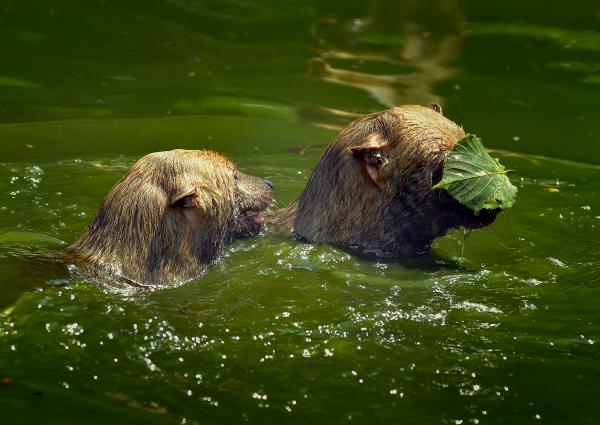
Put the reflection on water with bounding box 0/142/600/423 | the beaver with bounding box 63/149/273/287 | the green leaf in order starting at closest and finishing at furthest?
the reflection on water with bounding box 0/142/600/423, the beaver with bounding box 63/149/273/287, the green leaf

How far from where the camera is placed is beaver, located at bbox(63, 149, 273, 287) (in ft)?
23.1

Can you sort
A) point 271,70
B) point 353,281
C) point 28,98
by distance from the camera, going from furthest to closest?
point 271,70, point 28,98, point 353,281

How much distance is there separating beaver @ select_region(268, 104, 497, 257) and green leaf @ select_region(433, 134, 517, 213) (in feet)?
0.45

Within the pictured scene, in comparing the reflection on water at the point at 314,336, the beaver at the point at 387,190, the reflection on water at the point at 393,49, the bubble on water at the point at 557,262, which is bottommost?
the reflection on water at the point at 314,336

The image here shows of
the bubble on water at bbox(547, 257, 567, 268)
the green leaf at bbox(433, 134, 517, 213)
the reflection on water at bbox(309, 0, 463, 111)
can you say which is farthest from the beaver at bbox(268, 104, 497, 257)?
the reflection on water at bbox(309, 0, 463, 111)

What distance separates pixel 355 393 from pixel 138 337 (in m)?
1.30

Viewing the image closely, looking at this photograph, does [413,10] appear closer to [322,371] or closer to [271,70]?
[271,70]

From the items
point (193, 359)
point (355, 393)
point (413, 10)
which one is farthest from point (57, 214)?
point (413, 10)

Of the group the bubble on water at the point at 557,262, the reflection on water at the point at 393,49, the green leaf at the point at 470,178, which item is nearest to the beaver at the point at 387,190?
the green leaf at the point at 470,178

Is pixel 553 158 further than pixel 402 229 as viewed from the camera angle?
Yes

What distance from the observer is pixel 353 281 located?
7277 mm

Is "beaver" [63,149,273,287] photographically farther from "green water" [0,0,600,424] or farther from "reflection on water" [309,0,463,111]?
"reflection on water" [309,0,463,111]

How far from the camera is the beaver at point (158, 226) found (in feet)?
23.1

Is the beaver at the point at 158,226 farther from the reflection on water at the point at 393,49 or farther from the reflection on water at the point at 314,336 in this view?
the reflection on water at the point at 393,49
